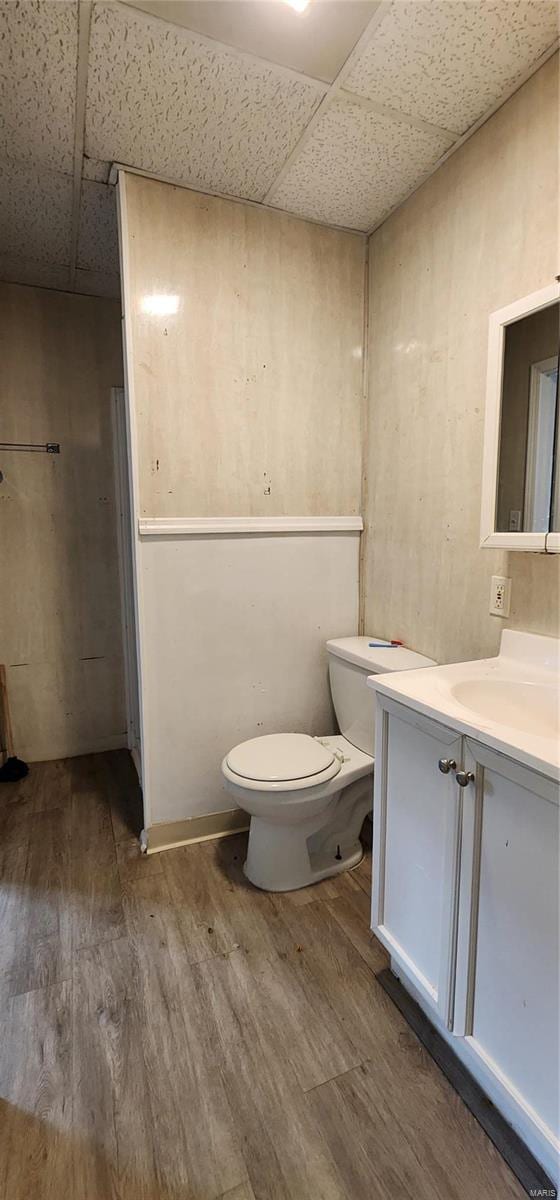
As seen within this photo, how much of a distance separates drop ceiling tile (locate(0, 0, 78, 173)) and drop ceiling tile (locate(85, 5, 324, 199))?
6cm

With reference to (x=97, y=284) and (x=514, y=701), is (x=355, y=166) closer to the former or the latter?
(x=97, y=284)

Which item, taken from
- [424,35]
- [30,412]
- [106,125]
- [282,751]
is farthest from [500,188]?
[30,412]

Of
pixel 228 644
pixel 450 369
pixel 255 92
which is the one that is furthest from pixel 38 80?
pixel 228 644

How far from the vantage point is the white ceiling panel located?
1109 mm

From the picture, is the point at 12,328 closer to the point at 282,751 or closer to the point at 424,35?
the point at 424,35

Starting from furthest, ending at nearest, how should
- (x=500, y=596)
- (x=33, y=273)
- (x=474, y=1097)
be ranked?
(x=33, y=273) < (x=500, y=596) < (x=474, y=1097)

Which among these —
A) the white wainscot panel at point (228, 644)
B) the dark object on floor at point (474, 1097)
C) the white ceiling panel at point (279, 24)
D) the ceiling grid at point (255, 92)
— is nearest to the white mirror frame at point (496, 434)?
the ceiling grid at point (255, 92)

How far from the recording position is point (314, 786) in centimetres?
159

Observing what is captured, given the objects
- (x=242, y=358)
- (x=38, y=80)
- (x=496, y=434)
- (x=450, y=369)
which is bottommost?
(x=496, y=434)

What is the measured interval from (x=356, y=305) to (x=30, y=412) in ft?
5.41

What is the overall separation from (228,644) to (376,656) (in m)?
0.57

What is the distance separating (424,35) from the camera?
46.4 inches

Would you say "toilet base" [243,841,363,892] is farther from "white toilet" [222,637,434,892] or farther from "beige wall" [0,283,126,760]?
"beige wall" [0,283,126,760]

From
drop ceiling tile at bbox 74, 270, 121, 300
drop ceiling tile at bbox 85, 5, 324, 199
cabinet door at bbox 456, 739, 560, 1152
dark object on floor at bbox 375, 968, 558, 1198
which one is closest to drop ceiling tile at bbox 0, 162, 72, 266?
drop ceiling tile at bbox 74, 270, 121, 300
